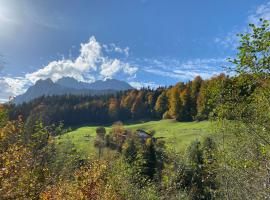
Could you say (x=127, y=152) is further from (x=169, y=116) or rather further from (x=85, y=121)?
(x=85, y=121)

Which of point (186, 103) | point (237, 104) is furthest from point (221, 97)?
point (186, 103)

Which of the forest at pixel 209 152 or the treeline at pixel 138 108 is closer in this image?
the forest at pixel 209 152

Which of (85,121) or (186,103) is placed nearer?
(186,103)

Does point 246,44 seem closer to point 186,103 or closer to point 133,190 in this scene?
point 133,190

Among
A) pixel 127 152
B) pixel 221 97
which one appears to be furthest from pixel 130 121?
pixel 221 97

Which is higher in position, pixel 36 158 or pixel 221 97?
pixel 221 97

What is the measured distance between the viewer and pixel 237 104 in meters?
13.5

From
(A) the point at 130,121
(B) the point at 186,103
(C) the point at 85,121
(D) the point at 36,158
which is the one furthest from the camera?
(C) the point at 85,121

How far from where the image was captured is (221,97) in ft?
46.0

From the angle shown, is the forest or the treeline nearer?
the forest

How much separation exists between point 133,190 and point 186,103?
122943mm

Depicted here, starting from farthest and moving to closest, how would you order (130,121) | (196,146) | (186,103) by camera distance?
1. (130,121)
2. (186,103)
3. (196,146)

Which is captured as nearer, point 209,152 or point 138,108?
point 209,152

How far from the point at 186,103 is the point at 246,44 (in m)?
140
